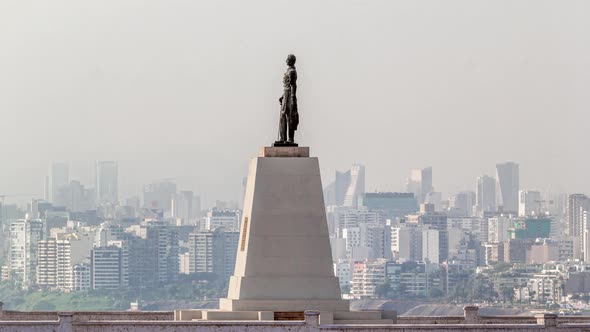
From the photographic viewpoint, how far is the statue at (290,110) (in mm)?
44000

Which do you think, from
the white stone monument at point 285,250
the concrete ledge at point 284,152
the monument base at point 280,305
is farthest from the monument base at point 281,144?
the monument base at point 280,305

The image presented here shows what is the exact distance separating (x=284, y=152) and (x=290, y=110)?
4.43 feet

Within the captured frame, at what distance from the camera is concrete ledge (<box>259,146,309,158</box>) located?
43.0 m

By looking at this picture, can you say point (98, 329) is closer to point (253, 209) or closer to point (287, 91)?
point (253, 209)

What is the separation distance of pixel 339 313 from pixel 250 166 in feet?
11.0

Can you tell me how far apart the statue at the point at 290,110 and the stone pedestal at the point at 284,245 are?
1233 millimetres

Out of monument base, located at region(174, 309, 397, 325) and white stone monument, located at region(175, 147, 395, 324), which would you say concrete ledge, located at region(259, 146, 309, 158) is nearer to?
white stone monument, located at region(175, 147, 395, 324)

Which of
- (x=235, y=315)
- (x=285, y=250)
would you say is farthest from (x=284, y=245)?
(x=235, y=315)

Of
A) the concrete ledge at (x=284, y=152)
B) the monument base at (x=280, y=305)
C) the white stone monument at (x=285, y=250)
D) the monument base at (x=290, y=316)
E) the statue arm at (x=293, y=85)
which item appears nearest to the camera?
the monument base at (x=290, y=316)

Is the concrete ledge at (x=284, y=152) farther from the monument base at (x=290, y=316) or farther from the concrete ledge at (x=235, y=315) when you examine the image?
the concrete ledge at (x=235, y=315)

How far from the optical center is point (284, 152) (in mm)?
43062

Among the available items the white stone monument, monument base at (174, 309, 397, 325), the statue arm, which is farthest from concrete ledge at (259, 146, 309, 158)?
monument base at (174, 309, 397, 325)

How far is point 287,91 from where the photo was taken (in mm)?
44281

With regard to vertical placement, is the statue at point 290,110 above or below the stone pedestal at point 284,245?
above
